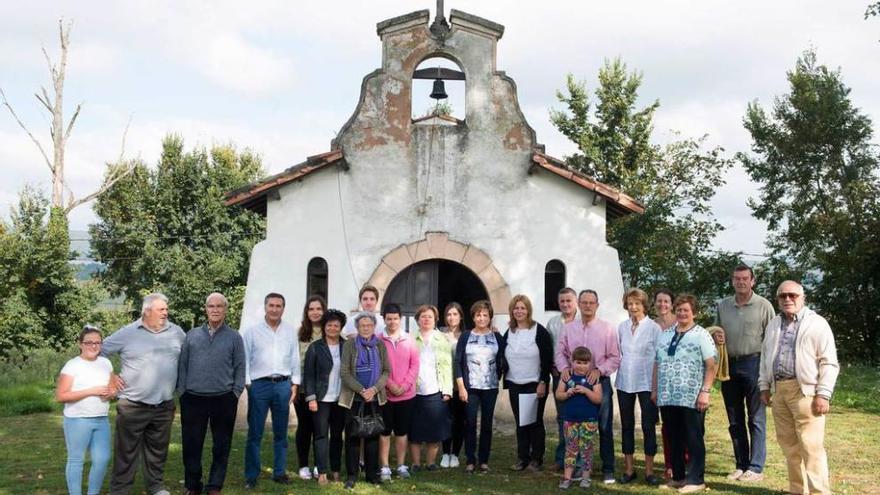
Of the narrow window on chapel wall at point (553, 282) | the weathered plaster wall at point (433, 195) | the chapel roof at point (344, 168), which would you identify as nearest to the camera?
the chapel roof at point (344, 168)

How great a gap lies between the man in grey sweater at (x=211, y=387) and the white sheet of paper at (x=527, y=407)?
9.07 ft

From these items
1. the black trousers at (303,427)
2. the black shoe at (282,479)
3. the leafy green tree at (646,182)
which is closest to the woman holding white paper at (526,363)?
the black trousers at (303,427)

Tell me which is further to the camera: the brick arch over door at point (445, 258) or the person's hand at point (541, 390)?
the brick arch over door at point (445, 258)

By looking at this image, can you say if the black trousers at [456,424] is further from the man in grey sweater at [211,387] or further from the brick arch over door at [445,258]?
the brick arch over door at [445,258]

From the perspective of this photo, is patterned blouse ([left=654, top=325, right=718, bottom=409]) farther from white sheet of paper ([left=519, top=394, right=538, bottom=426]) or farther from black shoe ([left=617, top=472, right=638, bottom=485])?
white sheet of paper ([left=519, top=394, right=538, bottom=426])

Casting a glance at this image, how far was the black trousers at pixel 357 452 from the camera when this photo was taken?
26.5ft

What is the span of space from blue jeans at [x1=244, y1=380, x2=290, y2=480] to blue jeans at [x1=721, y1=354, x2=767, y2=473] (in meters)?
4.21

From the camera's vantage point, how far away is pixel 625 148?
26.2 meters

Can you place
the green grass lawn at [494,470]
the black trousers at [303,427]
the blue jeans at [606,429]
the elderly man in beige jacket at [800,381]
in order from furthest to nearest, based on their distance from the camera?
1. the black trousers at [303,427]
2. the blue jeans at [606,429]
3. the green grass lawn at [494,470]
4. the elderly man in beige jacket at [800,381]

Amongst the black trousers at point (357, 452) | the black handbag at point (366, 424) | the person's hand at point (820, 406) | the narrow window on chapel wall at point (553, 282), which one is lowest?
the black trousers at point (357, 452)

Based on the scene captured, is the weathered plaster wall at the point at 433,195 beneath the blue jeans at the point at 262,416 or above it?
above

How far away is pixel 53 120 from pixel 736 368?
2687 cm

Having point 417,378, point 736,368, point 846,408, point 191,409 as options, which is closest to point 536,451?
point 417,378

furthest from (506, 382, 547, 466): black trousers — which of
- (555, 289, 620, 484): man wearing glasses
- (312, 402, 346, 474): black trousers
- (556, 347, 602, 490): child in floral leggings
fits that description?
(312, 402, 346, 474): black trousers
